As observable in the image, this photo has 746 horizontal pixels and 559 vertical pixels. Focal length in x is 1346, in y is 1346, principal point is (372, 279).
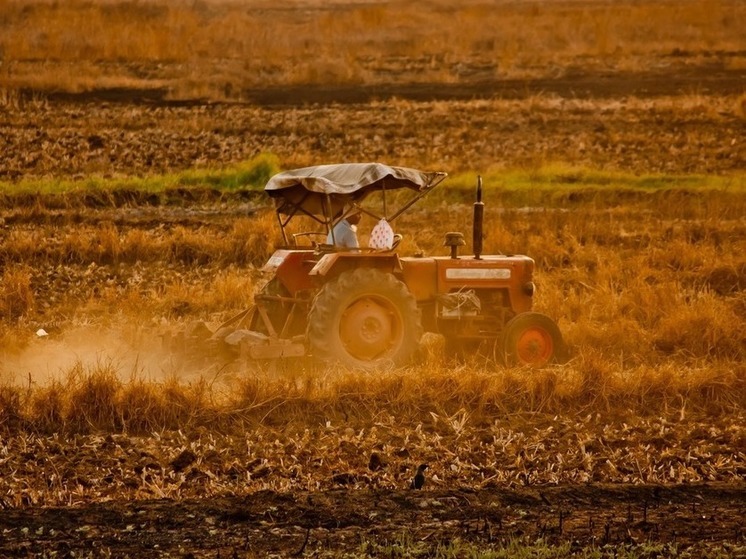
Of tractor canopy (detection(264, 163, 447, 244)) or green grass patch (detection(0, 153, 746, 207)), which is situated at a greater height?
tractor canopy (detection(264, 163, 447, 244))

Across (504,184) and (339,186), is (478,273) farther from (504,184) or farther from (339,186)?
(504,184)

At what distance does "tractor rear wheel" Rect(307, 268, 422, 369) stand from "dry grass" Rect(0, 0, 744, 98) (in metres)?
22.8

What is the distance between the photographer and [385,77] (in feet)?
119

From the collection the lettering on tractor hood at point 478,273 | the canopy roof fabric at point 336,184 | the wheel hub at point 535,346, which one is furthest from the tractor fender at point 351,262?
the wheel hub at point 535,346

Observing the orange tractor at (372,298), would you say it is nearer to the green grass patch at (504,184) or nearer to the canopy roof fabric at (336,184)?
the canopy roof fabric at (336,184)

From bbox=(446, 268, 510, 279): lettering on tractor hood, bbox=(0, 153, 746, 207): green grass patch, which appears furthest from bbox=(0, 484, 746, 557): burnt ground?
bbox=(0, 153, 746, 207): green grass patch

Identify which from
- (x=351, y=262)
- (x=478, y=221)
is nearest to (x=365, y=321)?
(x=351, y=262)

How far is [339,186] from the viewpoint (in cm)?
1101

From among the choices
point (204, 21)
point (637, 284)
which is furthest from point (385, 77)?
point (637, 284)

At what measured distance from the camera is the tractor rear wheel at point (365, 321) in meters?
10.8

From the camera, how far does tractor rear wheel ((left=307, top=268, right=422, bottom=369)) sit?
10750 mm

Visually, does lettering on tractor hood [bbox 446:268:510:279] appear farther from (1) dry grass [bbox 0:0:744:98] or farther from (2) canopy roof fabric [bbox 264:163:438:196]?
(1) dry grass [bbox 0:0:744:98]

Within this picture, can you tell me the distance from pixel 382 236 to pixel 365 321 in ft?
2.36

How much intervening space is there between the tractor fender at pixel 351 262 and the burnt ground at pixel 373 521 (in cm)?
327
